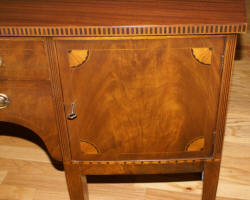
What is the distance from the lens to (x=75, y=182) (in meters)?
0.88

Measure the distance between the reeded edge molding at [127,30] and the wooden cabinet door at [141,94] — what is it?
0.02 m

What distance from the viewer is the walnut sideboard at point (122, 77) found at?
654 mm

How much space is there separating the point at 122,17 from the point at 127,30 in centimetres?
4

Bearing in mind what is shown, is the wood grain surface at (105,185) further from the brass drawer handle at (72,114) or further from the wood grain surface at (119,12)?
the wood grain surface at (119,12)

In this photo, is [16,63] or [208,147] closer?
[16,63]

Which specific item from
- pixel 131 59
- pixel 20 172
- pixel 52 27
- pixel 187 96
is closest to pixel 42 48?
pixel 52 27

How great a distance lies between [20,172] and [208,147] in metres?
0.71

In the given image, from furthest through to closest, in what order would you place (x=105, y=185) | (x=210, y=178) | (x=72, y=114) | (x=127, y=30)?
(x=105, y=185), (x=210, y=178), (x=72, y=114), (x=127, y=30)

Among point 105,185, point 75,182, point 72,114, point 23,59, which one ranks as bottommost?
point 105,185

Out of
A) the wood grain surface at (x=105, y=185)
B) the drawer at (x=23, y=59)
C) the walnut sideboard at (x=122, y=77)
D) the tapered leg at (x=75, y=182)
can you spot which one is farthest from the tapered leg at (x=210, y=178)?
the drawer at (x=23, y=59)

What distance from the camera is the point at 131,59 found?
689 millimetres

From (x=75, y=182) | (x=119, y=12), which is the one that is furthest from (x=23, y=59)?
(x=75, y=182)

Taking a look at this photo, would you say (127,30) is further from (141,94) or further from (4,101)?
(4,101)

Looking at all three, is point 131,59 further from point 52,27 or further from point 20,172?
point 20,172
